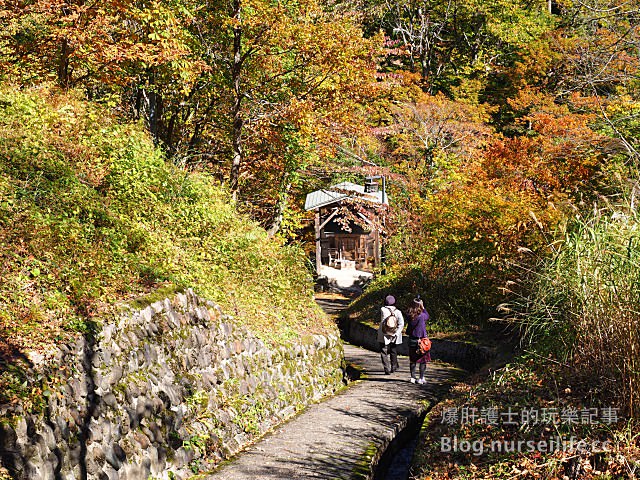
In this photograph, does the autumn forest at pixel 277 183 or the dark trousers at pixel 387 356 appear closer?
the autumn forest at pixel 277 183

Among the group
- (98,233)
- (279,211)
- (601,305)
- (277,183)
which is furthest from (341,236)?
(601,305)

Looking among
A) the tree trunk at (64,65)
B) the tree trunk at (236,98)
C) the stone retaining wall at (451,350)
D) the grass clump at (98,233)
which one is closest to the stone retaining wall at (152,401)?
the grass clump at (98,233)

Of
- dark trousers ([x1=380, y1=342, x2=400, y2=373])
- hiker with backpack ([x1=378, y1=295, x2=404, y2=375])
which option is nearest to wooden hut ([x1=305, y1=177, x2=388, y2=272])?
dark trousers ([x1=380, y1=342, x2=400, y2=373])

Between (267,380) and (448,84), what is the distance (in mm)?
35509

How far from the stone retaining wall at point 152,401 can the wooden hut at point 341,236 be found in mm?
22670

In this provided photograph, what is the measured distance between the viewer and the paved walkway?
780 centimetres

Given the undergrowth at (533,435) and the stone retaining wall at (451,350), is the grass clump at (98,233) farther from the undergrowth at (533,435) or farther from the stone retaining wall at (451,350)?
the stone retaining wall at (451,350)

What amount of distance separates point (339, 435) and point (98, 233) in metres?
4.41

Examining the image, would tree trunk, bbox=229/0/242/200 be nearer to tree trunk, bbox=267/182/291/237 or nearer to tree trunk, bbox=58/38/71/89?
tree trunk, bbox=267/182/291/237

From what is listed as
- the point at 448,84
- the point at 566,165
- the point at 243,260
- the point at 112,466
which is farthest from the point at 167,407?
the point at 448,84

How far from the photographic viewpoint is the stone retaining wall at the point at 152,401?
5.59 m

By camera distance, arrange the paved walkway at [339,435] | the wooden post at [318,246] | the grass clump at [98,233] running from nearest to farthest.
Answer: the grass clump at [98,233]
the paved walkway at [339,435]
the wooden post at [318,246]

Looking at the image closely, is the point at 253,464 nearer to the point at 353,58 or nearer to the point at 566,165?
the point at 353,58

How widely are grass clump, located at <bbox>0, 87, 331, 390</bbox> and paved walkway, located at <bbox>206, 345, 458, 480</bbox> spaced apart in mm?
1797
